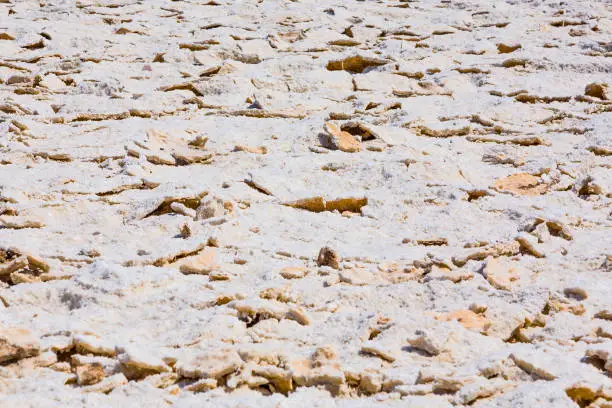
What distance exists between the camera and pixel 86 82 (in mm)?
4773

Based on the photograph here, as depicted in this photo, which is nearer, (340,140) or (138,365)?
(138,365)

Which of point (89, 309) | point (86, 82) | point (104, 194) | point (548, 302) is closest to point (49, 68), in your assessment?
point (86, 82)

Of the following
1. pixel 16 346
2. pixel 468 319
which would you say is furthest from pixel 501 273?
pixel 16 346

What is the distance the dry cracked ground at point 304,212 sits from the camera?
2.21 meters

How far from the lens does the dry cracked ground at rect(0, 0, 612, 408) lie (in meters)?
2.21

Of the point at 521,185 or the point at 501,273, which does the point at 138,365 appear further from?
the point at 521,185

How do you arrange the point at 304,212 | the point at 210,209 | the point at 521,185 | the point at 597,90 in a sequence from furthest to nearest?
the point at 597,90 → the point at 521,185 → the point at 304,212 → the point at 210,209

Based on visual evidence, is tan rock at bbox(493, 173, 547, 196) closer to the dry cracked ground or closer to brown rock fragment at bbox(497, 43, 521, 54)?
the dry cracked ground

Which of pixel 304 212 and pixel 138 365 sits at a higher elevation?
pixel 138 365

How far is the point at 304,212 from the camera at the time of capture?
3391 millimetres

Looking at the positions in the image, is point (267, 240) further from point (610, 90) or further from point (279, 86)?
point (610, 90)

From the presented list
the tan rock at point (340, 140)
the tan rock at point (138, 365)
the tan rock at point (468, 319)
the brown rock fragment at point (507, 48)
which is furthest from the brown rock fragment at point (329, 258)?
the brown rock fragment at point (507, 48)

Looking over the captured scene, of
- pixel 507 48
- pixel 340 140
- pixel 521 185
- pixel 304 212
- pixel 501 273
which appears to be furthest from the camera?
pixel 507 48

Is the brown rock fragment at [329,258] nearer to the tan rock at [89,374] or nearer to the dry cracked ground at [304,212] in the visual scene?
the dry cracked ground at [304,212]
